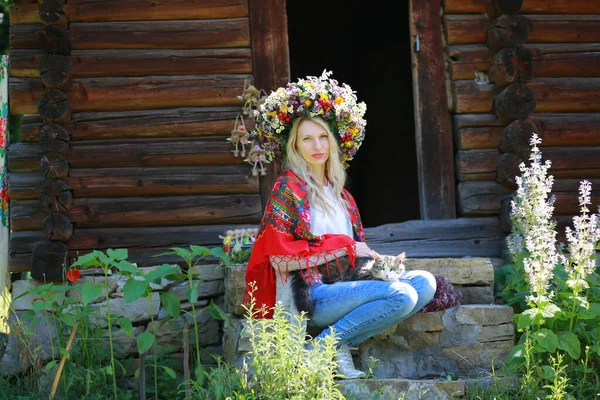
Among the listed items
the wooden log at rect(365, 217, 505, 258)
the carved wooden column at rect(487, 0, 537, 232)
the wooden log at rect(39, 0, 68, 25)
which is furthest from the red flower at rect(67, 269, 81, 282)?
the carved wooden column at rect(487, 0, 537, 232)

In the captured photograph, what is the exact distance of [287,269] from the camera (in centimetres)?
503

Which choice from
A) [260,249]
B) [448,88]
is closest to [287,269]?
[260,249]

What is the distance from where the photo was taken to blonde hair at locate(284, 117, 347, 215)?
5188mm

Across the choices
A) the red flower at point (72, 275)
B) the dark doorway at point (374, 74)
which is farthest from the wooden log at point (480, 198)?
the red flower at point (72, 275)

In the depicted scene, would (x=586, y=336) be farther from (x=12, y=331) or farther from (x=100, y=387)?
(x=12, y=331)

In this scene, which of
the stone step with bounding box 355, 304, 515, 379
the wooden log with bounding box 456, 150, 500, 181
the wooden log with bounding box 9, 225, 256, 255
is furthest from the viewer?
the wooden log with bounding box 456, 150, 500, 181

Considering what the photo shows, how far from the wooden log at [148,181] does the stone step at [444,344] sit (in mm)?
2137

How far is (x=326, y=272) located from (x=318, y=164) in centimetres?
68

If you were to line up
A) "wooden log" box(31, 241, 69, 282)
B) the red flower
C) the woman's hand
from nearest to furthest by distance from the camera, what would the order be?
the woman's hand → the red flower → "wooden log" box(31, 241, 69, 282)

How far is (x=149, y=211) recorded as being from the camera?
7.04 m

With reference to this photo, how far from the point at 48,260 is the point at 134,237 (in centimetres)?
71

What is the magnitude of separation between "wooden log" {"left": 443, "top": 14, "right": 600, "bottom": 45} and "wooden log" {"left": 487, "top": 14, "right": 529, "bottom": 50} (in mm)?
158

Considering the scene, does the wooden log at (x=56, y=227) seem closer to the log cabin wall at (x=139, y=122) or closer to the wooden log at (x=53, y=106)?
the log cabin wall at (x=139, y=122)

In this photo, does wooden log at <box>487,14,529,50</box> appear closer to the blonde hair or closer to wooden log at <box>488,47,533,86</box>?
wooden log at <box>488,47,533,86</box>
